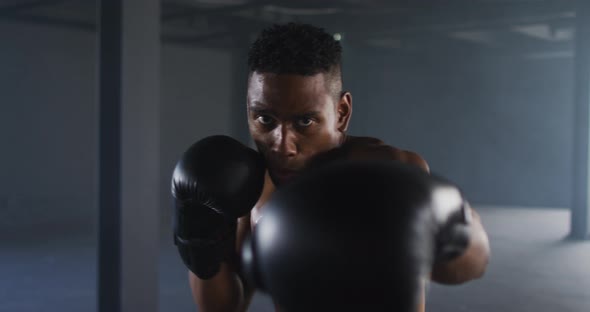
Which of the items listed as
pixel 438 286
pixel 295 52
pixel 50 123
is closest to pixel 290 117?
pixel 295 52

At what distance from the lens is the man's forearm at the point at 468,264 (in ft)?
3.29

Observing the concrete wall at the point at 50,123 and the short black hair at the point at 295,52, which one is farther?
the concrete wall at the point at 50,123

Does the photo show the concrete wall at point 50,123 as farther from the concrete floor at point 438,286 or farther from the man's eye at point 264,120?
the man's eye at point 264,120

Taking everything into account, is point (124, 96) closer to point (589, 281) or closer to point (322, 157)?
point (322, 157)

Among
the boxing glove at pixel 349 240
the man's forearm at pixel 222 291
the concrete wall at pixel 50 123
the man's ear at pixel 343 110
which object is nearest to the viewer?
the boxing glove at pixel 349 240

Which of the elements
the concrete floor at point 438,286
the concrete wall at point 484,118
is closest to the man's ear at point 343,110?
the concrete floor at point 438,286

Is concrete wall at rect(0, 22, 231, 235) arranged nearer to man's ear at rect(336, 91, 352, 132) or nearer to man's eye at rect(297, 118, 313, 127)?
man's ear at rect(336, 91, 352, 132)

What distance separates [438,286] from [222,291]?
359 cm

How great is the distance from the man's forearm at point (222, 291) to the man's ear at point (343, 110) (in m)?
0.46

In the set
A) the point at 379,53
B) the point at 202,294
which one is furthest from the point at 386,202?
the point at 379,53

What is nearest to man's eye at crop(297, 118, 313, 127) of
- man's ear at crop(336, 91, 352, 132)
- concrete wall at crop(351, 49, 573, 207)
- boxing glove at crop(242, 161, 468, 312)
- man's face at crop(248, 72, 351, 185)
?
man's face at crop(248, 72, 351, 185)

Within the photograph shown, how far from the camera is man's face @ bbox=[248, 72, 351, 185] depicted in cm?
123

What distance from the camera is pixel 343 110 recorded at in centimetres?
139

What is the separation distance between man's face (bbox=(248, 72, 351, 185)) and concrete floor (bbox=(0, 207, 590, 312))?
3042 millimetres
